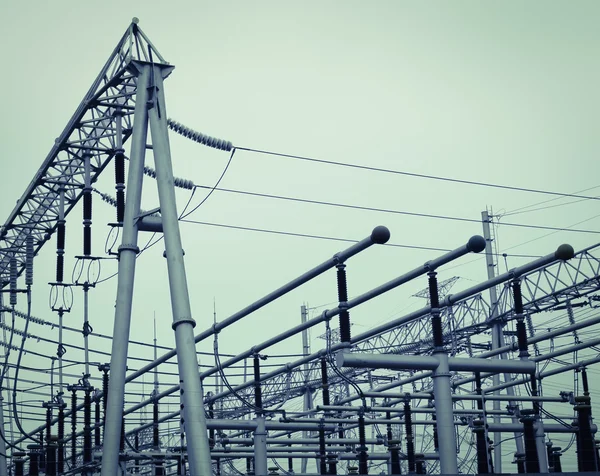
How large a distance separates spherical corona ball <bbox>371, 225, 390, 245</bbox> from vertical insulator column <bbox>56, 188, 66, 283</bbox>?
7805 millimetres

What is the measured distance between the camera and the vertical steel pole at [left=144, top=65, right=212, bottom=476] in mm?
9117

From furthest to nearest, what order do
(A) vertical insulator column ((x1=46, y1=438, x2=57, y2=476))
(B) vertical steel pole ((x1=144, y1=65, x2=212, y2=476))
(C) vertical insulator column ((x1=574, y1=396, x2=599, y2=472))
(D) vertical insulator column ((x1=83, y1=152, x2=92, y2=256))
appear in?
(A) vertical insulator column ((x1=46, y1=438, x2=57, y2=476)) < (D) vertical insulator column ((x1=83, y1=152, x2=92, y2=256)) < (C) vertical insulator column ((x1=574, y1=396, x2=599, y2=472)) < (B) vertical steel pole ((x1=144, y1=65, x2=212, y2=476))

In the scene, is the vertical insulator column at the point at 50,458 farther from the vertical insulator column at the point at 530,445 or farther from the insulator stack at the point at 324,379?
the vertical insulator column at the point at 530,445

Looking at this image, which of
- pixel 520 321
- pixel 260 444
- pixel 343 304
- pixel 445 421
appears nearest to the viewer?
pixel 445 421

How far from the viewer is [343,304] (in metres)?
10.9

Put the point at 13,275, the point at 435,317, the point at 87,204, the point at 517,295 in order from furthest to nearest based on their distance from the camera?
the point at 13,275 → the point at 87,204 → the point at 517,295 → the point at 435,317

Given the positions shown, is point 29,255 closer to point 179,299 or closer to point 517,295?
point 179,299

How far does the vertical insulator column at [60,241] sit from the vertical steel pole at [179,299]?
17.0ft

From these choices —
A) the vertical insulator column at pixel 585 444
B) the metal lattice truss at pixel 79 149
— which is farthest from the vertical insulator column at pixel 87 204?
the vertical insulator column at pixel 585 444

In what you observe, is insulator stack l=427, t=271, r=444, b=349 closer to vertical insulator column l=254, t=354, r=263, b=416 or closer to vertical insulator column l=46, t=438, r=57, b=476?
vertical insulator column l=254, t=354, r=263, b=416

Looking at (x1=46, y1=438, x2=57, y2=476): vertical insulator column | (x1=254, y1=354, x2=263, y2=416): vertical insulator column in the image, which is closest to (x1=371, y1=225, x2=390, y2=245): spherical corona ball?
(x1=254, y1=354, x2=263, y2=416): vertical insulator column

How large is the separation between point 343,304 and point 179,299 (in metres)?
2.34

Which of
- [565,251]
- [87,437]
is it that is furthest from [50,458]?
[565,251]

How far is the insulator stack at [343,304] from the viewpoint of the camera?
1075cm
